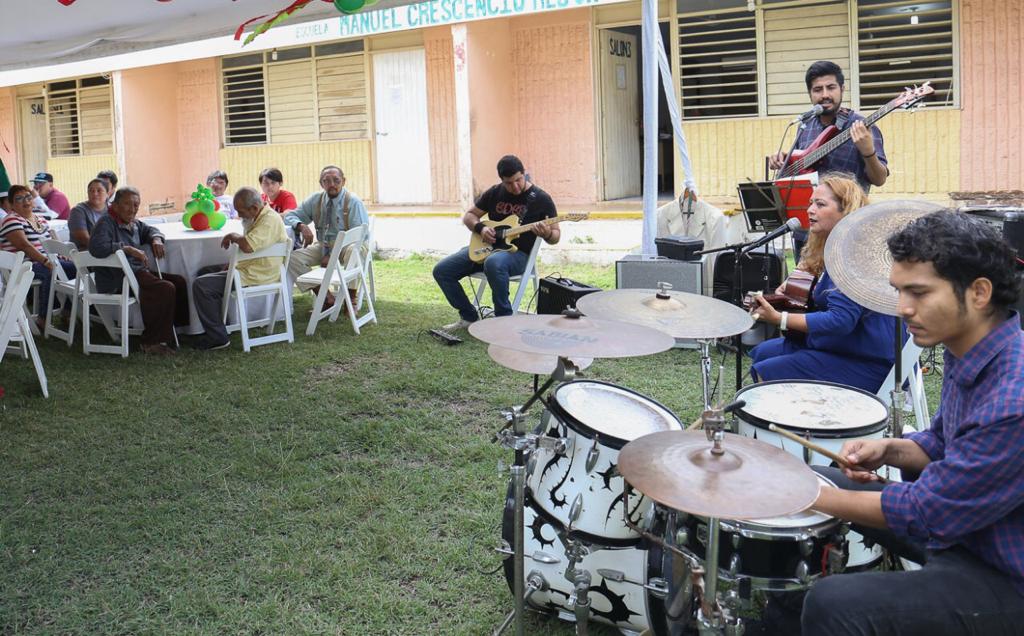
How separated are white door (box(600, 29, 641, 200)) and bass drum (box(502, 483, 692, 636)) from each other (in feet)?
31.7

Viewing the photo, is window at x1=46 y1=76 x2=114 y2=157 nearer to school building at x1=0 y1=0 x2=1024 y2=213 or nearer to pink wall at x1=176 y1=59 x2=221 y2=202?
school building at x1=0 y1=0 x2=1024 y2=213

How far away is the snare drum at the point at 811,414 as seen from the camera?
271cm

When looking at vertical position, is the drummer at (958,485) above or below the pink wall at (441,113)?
below

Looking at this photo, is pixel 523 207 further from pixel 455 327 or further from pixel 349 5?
pixel 349 5

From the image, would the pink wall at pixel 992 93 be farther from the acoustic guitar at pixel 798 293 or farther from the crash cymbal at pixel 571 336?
the crash cymbal at pixel 571 336

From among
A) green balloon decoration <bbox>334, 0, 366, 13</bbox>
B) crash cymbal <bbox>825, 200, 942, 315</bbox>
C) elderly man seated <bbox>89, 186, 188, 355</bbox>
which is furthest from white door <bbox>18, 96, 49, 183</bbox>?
crash cymbal <bbox>825, 200, 942, 315</bbox>

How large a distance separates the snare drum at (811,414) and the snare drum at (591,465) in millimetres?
266

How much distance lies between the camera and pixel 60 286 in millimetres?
7246

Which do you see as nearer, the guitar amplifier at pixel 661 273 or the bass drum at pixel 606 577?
the bass drum at pixel 606 577

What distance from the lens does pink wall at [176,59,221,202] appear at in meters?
15.1

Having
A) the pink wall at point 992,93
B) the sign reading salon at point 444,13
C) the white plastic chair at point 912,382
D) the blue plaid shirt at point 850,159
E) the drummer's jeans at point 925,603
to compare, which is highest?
the sign reading salon at point 444,13

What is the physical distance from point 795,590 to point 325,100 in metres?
12.7

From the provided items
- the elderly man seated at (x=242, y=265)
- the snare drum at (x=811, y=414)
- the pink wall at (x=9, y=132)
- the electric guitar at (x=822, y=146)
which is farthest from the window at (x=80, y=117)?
the snare drum at (x=811, y=414)

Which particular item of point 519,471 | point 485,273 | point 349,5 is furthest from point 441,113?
point 519,471
